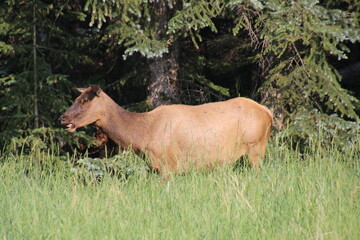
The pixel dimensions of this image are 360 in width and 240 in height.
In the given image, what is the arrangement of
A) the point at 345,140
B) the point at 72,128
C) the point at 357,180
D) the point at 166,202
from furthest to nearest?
the point at 345,140 → the point at 72,128 → the point at 357,180 → the point at 166,202

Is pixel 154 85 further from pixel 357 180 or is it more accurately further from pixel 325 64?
pixel 357 180

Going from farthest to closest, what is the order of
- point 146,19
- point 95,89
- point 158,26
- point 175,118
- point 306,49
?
1. point 158,26
2. point 146,19
3. point 306,49
4. point 175,118
5. point 95,89

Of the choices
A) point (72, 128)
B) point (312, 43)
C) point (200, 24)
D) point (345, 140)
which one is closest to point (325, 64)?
point (312, 43)

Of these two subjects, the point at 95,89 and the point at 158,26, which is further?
the point at 158,26

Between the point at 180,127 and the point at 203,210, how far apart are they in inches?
93.2

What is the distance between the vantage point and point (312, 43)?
8.82m

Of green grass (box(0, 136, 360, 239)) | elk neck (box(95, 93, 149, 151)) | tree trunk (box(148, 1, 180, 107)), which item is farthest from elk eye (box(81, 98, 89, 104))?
tree trunk (box(148, 1, 180, 107))

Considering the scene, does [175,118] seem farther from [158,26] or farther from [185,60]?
[185,60]

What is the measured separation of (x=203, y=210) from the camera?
5566 mm

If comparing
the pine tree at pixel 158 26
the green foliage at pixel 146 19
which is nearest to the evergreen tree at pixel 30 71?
the pine tree at pixel 158 26

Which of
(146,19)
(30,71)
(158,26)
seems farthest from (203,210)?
(30,71)

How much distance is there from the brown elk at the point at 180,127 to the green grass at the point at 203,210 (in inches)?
39.8

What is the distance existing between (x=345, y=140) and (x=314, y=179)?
2.21 meters

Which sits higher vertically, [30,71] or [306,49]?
[306,49]
